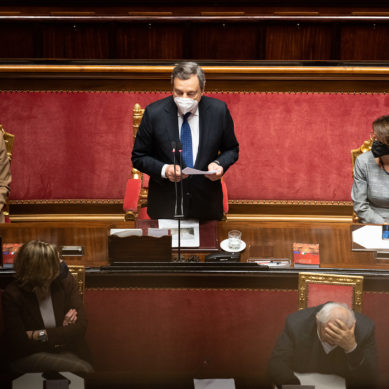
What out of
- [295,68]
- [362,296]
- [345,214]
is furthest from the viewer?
[345,214]

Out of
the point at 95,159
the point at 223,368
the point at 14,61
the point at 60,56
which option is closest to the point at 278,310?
the point at 223,368

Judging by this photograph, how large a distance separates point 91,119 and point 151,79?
0.47 m

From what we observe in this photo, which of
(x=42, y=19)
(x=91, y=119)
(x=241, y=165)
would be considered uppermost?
(x=42, y=19)

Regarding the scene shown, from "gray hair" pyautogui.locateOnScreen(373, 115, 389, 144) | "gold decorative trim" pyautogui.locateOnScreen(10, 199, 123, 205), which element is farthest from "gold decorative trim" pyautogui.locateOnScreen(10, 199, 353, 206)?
"gray hair" pyautogui.locateOnScreen(373, 115, 389, 144)

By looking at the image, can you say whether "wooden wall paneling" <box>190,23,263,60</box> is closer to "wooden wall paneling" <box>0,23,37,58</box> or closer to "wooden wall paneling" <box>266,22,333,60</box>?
"wooden wall paneling" <box>266,22,333,60</box>

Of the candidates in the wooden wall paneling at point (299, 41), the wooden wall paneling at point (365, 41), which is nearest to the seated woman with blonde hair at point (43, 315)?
the wooden wall paneling at point (299, 41)

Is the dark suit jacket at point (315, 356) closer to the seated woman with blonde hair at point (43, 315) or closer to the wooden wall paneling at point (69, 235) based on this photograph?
the seated woman with blonde hair at point (43, 315)

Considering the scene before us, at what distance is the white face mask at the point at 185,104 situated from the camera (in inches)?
98.4

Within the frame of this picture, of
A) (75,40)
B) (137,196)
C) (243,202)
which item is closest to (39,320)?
(137,196)

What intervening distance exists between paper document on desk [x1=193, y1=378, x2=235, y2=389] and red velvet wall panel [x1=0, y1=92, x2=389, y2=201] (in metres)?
2.05

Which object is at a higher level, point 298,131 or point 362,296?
point 298,131

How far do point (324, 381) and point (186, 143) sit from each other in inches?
47.5

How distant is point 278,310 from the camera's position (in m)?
2.14

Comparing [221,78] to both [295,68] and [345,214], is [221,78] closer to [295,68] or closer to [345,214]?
[295,68]
